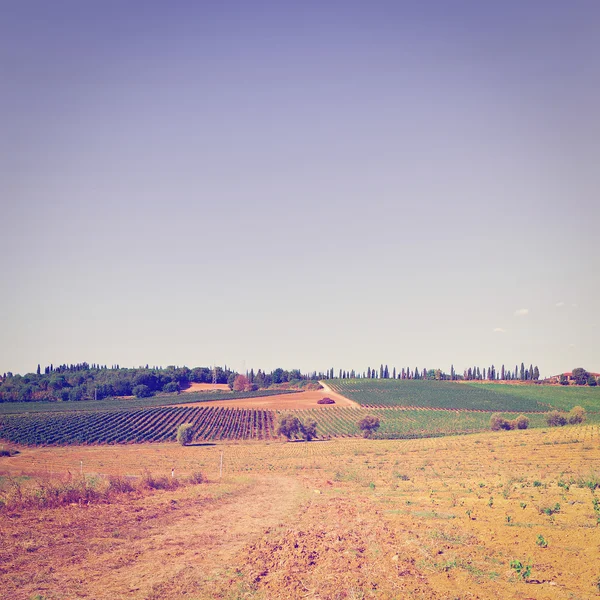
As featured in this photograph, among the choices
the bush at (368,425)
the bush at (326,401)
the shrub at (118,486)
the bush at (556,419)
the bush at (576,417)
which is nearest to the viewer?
the shrub at (118,486)

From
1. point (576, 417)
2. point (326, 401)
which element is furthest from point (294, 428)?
point (326, 401)

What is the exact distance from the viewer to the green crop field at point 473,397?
99438 millimetres

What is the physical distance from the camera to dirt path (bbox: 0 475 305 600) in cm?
1059

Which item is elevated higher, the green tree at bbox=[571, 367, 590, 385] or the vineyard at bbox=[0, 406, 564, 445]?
the green tree at bbox=[571, 367, 590, 385]

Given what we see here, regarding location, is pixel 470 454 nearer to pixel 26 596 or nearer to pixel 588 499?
pixel 588 499

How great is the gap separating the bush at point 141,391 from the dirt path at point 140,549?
143m

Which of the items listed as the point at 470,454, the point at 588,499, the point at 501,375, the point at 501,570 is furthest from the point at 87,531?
the point at 501,375

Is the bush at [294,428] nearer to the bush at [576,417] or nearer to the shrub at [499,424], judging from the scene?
the shrub at [499,424]

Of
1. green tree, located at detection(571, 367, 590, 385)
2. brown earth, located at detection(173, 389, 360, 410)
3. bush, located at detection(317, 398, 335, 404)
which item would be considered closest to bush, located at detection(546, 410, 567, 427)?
brown earth, located at detection(173, 389, 360, 410)

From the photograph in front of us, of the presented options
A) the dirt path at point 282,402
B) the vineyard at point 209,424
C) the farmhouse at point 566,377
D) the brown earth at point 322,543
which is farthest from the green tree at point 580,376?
the brown earth at point 322,543

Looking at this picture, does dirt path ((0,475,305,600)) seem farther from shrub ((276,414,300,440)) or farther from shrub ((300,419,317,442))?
shrub ((276,414,300,440))

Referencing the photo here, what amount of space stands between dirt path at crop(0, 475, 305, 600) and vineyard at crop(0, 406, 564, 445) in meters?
53.9

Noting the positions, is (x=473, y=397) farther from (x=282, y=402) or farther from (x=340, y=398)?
(x=282, y=402)

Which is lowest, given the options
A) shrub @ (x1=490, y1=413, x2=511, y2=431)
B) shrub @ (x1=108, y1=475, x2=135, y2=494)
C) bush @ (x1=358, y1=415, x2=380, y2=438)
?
bush @ (x1=358, y1=415, x2=380, y2=438)
